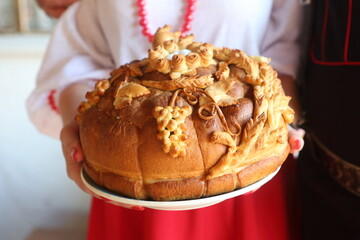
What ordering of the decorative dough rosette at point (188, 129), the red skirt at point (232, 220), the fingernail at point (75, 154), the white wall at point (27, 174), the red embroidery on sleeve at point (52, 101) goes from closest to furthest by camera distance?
the decorative dough rosette at point (188, 129), the fingernail at point (75, 154), the red skirt at point (232, 220), the red embroidery on sleeve at point (52, 101), the white wall at point (27, 174)

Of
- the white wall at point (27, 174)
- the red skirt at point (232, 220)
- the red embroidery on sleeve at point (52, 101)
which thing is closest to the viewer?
the red skirt at point (232, 220)

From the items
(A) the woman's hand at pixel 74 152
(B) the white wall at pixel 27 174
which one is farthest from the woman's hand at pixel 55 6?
(B) the white wall at pixel 27 174

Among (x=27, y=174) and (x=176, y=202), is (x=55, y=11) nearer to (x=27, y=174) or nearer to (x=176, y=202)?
(x=176, y=202)

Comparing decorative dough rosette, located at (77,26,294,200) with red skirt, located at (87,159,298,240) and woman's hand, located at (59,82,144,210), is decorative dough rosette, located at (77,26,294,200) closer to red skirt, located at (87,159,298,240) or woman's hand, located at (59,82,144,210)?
woman's hand, located at (59,82,144,210)

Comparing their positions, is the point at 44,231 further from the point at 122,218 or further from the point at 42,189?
the point at 122,218

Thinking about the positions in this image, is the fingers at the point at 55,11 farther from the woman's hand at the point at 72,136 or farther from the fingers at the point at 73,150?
the fingers at the point at 73,150

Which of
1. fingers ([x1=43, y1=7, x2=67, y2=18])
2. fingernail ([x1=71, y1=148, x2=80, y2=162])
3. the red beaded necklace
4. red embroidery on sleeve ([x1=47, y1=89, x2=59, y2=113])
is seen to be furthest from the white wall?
fingernail ([x1=71, y1=148, x2=80, y2=162])
